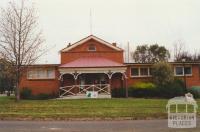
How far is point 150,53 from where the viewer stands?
10138 centimetres

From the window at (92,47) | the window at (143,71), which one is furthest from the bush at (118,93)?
the window at (92,47)

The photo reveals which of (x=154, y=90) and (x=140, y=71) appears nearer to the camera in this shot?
(x=154, y=90)

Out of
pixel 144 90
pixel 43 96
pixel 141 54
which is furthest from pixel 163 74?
pixel 141 54

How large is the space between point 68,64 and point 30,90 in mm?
4956

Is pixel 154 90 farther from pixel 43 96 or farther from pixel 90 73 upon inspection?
pixel 43 96

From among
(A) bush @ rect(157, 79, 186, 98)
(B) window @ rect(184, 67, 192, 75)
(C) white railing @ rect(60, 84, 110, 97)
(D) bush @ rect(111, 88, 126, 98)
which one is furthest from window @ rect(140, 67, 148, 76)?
(C) white railing @ rect(60, 84, 110, 97)

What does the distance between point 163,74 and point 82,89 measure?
8.76m

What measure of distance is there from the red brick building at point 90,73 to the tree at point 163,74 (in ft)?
6.87

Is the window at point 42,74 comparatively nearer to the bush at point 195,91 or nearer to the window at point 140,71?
the window at point 140,71

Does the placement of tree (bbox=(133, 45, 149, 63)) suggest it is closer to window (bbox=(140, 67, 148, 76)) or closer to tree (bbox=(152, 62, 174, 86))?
window (bbox=(140, 67, 148, 76))

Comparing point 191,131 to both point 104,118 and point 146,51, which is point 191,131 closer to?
point 104,118

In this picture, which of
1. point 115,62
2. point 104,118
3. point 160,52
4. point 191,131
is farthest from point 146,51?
point 191,131

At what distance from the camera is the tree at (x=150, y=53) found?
98738 millimetres

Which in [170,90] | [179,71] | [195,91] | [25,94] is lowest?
[25,94]
